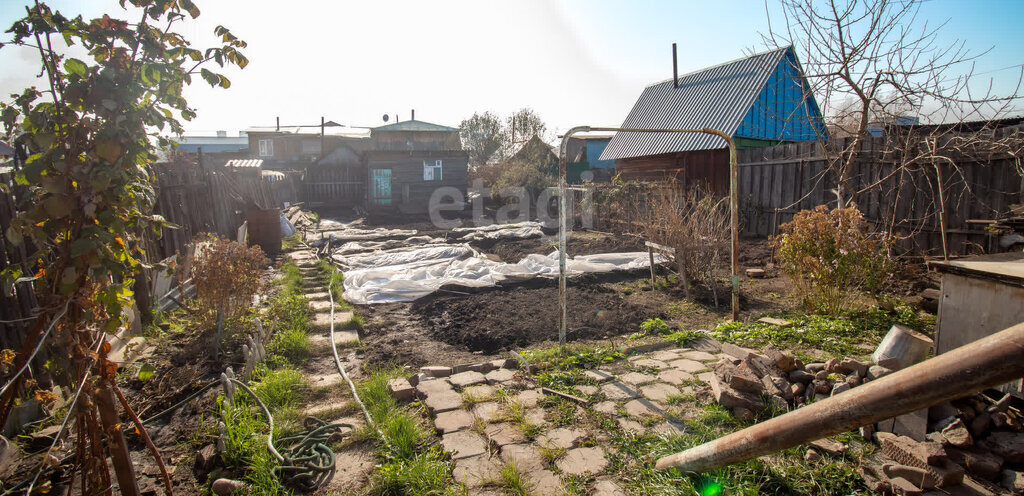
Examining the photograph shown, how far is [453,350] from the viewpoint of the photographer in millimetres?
5121

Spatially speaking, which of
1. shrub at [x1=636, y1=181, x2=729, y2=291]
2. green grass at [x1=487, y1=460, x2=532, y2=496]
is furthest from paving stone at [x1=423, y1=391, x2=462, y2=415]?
shrub at [x1=636, y1=181, x2=729, y2=291]

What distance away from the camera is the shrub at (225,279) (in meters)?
4.77

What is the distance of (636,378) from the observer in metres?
3.66

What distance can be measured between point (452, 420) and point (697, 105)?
15306 mm

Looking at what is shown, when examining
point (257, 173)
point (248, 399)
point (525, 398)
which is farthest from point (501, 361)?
point (257, 173)

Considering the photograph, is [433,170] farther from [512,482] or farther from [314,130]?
[314,130]

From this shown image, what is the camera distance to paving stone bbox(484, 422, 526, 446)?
285 cm

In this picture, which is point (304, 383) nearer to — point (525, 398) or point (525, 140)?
point (525, 398)

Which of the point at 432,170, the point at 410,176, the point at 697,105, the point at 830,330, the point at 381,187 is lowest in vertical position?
the point at 830,330

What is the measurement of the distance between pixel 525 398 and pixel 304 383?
1.87 m

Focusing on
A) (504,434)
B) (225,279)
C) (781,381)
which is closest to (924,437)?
(781,381)

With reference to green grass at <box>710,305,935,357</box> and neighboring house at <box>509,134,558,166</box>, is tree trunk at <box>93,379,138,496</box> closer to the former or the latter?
green grass at <box>710,305,935,357</box>

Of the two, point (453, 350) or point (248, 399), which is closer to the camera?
point (248, 399)

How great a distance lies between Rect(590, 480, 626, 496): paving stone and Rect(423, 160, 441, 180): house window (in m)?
21.4
